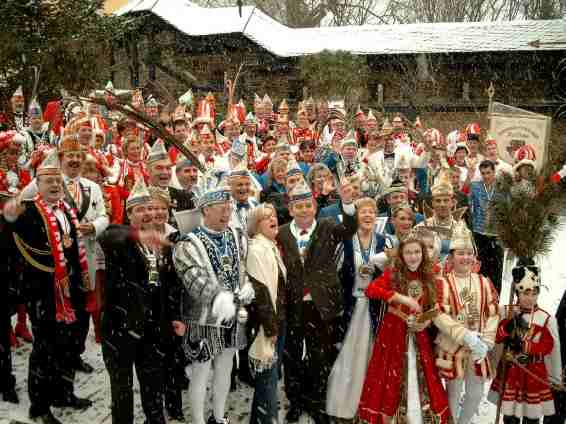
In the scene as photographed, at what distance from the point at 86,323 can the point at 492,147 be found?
5.92 m

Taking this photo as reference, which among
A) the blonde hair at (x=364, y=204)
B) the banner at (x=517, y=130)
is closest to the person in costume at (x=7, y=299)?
the blonde hair at (x=364, y=204)

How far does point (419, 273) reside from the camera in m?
4.25

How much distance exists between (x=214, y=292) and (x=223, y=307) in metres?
0.12

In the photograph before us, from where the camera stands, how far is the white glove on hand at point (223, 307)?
4.03 metres

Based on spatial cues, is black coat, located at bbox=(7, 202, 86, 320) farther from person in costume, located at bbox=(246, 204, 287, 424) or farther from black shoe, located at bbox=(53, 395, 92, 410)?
person in costume, located at bbox=(246, 204, 287, 424)

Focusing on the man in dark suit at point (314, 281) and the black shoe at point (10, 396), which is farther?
the black shoe at point (10, 396)

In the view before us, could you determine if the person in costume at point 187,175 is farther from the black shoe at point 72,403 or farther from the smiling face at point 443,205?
the smiling face at point 443,205

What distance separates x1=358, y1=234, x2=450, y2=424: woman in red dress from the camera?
4105mm

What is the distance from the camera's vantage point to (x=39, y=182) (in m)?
4.36

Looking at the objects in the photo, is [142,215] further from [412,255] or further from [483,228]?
[483,228]

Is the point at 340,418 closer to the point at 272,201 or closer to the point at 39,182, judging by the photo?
the point at 272,201

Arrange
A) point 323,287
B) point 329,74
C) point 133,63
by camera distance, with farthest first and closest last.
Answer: point 133,63 < point 329,74 < point 323,287

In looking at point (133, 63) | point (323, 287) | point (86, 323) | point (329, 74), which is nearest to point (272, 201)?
point (323, 287)

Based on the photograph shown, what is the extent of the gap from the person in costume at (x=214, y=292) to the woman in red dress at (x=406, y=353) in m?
0.95
